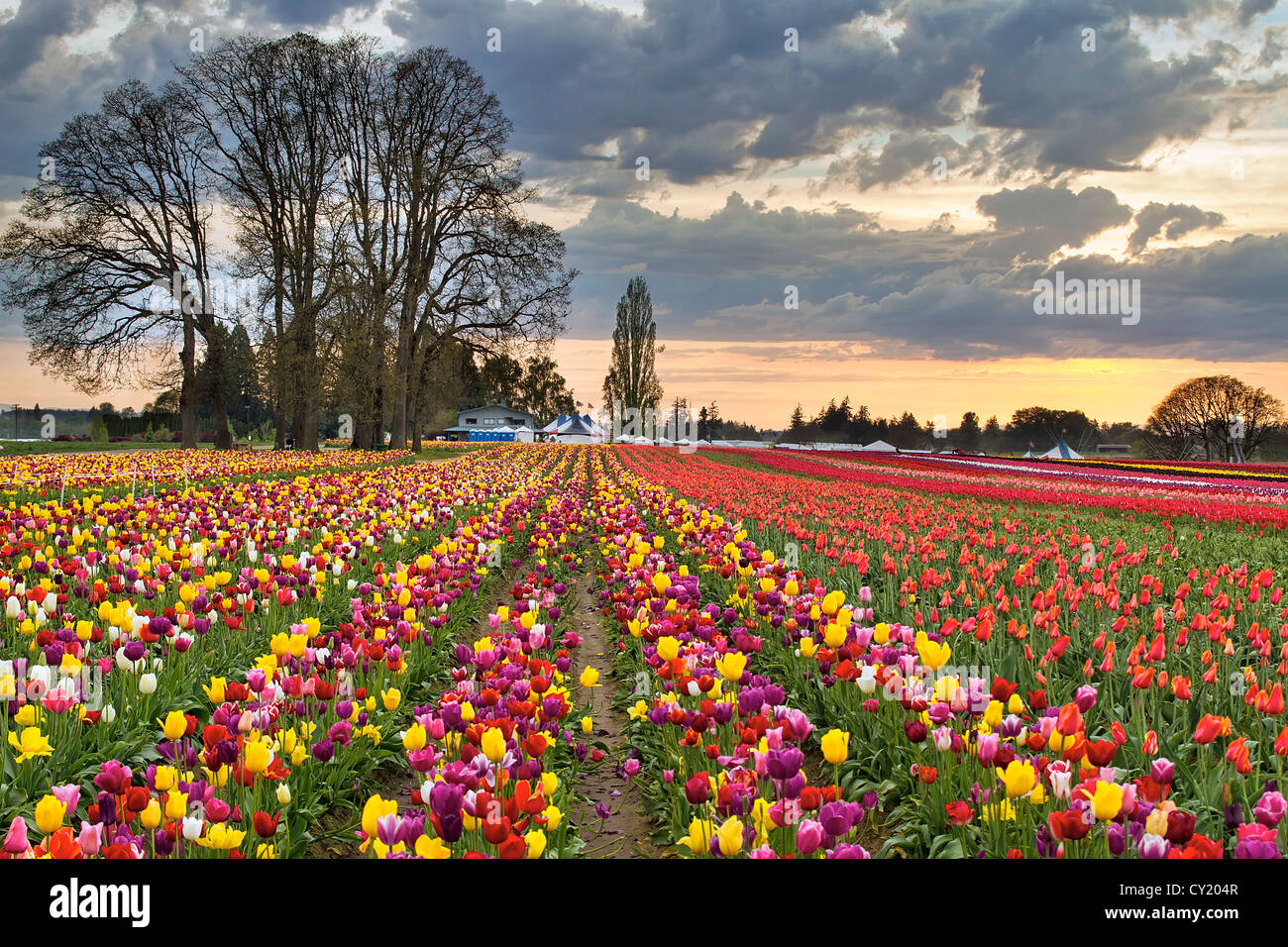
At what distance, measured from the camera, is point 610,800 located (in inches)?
161

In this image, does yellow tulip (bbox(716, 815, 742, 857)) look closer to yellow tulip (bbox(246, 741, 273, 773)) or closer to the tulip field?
the tulip field

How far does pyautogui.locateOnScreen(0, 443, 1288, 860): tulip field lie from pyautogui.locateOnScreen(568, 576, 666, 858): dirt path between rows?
0.06 ft

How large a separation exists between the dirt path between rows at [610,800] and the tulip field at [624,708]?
0.06 ft

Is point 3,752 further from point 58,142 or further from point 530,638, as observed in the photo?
point 58,142

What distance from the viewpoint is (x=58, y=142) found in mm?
33344

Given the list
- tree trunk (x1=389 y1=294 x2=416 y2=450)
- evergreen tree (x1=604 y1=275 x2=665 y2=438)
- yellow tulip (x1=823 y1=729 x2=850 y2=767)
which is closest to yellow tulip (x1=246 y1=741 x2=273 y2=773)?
yellow tulip (x1=823 y1=729 x2=850 y2=767)

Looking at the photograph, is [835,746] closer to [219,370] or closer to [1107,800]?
[1107,800]

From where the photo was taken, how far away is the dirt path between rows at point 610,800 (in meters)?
3.56

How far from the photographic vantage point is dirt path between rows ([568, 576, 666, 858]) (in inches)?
140

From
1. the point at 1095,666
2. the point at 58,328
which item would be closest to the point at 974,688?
the point at 1095,666

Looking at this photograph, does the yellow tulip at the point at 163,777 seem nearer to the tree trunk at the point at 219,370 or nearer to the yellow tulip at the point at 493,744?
the yellow tulip at the point at 493,744

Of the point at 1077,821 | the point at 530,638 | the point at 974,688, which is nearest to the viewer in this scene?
the point at 1077,821

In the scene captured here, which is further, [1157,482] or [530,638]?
[1157,482]

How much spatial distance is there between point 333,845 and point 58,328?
121 feet
